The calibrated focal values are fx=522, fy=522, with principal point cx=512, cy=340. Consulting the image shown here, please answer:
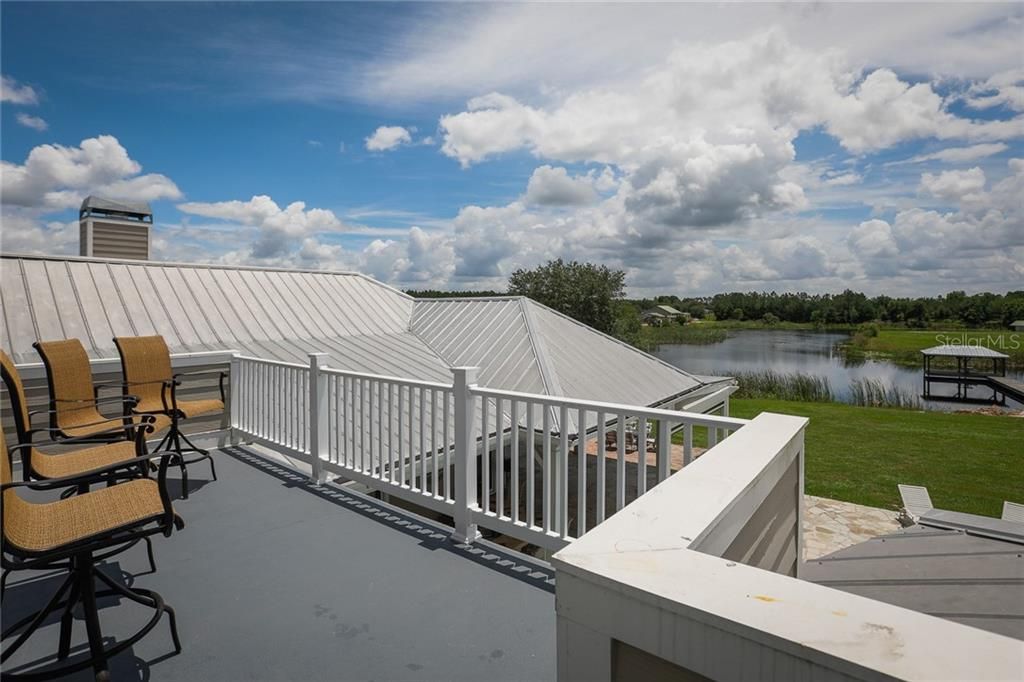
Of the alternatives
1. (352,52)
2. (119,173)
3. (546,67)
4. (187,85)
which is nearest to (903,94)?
(546,67)

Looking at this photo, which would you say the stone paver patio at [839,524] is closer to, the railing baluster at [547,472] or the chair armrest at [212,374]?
the railing baluster at [547,472]

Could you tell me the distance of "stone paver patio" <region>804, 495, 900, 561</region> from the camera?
823 centimetres

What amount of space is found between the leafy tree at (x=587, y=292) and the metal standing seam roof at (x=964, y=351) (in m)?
→ 16.0

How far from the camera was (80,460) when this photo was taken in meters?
2.89

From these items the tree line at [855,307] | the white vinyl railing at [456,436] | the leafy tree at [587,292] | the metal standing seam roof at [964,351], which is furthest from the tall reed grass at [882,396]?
the white vinyl railing at [456,436]

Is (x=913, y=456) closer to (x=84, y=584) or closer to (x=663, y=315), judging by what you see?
(x=84, y=584)

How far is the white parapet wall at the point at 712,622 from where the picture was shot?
2.24ft

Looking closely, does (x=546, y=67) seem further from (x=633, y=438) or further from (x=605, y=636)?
(x=633, y=438)

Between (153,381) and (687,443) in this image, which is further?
(153,381)

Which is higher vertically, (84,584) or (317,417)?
(317,417)

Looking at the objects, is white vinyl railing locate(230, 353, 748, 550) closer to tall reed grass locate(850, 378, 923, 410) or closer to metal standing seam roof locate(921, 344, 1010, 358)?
tall reed grass locate(850, 378, 923, 410)

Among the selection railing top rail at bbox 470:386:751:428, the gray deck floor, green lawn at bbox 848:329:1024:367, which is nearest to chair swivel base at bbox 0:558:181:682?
the gray deck floor

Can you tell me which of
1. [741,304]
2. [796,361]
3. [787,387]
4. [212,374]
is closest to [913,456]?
[787,387]

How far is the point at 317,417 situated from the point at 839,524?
360 inches
